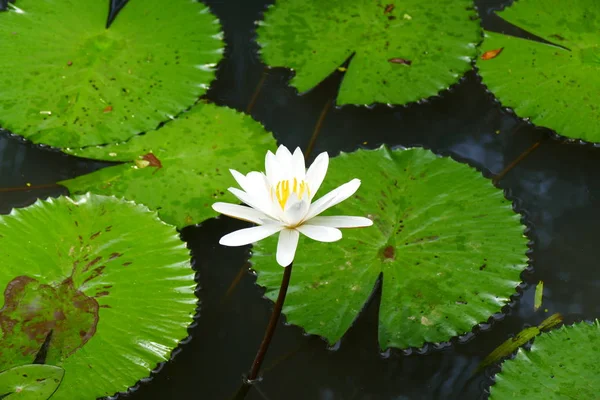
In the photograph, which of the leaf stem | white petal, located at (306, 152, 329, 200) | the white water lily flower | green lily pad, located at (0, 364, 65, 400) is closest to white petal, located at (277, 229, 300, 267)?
the white water lily flower

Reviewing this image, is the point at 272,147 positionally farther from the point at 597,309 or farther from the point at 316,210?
the point at 597,309

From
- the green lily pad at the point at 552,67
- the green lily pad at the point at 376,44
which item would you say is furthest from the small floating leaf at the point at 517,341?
the green lily pad at the point at 376,44

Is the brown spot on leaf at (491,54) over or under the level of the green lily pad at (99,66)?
under

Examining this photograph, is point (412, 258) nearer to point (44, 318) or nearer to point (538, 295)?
point (538, 295)

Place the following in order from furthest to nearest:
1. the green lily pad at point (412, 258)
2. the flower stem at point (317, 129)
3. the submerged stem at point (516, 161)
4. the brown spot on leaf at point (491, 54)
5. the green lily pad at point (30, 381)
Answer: the brown spot on leaf at point (491, 54) < the flower stem at point (317, 129) < the submerged stem at point (516, 161) < the green lily pad at point (412, 258) < the green lily pad at point (30, 381)

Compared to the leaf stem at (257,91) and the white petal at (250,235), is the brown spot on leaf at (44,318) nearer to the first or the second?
the white petal at (250,235)

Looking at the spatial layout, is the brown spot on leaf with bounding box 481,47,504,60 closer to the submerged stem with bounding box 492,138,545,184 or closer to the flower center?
the submerged stem with bounding box 492,138,545,184
